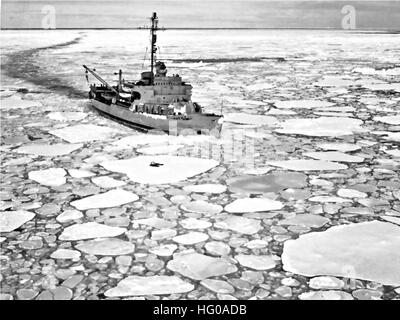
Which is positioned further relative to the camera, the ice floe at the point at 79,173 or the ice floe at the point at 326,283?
the ice floe at the point at 79,173

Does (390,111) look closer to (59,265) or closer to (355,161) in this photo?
(355,161)

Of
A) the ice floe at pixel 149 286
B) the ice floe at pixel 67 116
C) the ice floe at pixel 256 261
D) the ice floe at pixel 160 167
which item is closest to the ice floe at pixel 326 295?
the ice floe at pixel 256 261

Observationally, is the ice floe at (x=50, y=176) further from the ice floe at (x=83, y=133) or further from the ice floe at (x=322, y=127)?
the ice floe at (x=322, y=127)

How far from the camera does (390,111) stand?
1018 centimetres

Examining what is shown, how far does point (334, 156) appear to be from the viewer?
6918 mm

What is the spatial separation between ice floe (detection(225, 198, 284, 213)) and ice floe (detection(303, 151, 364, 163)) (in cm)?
195

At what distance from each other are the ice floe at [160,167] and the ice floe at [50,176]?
0.62 meters

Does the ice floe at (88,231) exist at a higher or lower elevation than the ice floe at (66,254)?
higher

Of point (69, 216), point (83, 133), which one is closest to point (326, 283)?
point (69, 216)

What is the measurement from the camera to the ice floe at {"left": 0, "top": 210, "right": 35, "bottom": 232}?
14.9 ft

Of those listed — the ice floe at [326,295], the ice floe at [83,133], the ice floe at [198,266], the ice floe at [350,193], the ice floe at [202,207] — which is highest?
the ice floe at [83,133]

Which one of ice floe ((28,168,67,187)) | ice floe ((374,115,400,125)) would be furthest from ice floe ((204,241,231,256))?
ice floe ((374,115,400,125))

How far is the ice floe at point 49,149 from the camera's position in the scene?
23.2 feet

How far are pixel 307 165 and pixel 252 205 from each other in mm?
1742
